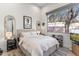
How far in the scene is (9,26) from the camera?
1.98m

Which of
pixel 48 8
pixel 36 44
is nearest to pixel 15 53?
pixel 36 44

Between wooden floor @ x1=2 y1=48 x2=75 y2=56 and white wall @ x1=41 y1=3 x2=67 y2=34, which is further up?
white wall @ x1=41 y1=3 x2=67 y2=34

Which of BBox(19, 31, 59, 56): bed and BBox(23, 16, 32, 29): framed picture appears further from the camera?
BBox(23, 16, 32, 29): framed picture

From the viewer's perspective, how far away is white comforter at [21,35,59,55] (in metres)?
1.92

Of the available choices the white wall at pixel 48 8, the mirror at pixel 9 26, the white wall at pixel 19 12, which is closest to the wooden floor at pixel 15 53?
the white wall at pixel 19 12

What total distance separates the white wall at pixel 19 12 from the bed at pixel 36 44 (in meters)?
0.19

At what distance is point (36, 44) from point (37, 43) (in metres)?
0.03

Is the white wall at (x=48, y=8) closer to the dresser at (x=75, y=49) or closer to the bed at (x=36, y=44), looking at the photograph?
the bed at (x=36, y=44)

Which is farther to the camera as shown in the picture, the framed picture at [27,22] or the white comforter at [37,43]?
the framed picture at [27,22]

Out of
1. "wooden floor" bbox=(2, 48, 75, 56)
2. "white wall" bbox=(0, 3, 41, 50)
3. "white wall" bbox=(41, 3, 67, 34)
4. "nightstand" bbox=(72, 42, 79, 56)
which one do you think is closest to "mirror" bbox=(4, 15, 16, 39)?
"white wall" bbox=(0, 3, 41, 50)

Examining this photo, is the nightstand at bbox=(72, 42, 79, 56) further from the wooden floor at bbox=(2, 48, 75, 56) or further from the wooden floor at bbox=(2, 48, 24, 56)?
the wooden floor at bbox=(2, 48, 24, 56)

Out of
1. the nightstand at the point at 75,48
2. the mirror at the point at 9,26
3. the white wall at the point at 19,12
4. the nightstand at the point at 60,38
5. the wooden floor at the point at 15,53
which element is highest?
the white wall at the point at 19,12

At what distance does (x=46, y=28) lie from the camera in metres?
2.06

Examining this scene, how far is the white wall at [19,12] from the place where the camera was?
6.35 feet
